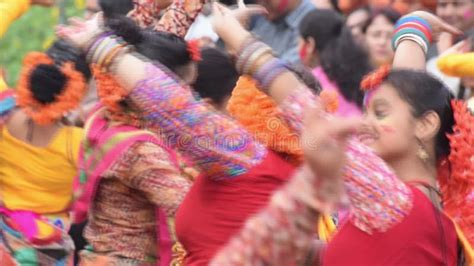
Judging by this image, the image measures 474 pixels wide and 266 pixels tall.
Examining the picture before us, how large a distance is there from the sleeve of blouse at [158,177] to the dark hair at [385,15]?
286cm

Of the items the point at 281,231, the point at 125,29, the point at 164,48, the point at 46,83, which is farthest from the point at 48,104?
the point at 281,231

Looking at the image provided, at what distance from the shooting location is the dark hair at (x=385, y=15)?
6953 millimetres

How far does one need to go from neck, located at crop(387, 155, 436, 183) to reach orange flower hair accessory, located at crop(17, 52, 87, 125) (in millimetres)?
2353

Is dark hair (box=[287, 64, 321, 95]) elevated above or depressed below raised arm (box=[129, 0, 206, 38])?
above

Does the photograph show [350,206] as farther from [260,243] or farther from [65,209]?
[65,209]

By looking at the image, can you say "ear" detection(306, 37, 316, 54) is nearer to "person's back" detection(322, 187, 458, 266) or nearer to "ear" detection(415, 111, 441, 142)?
"ear" detection(415, 111, 441, 142)

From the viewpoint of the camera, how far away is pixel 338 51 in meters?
6.27

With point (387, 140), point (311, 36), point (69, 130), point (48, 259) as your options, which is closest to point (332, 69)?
point (311, 36)

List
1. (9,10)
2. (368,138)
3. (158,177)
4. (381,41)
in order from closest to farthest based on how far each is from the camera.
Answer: (368,138), (158,177), (9,10), (381,41)

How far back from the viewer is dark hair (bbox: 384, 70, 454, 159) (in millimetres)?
3547

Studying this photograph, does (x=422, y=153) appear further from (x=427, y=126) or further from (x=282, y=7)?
(x=282, y=7)

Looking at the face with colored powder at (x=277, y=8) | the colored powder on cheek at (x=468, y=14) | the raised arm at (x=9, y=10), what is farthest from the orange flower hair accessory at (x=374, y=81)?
the face with colored powder at (x=277, y=8)

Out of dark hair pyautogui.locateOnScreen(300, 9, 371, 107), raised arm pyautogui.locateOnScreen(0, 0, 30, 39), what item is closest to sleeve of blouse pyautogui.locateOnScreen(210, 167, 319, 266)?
raised arm pyautogui.locateOnScreen(0, 0, 30, 39)

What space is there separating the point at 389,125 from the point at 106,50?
84 centimetres
